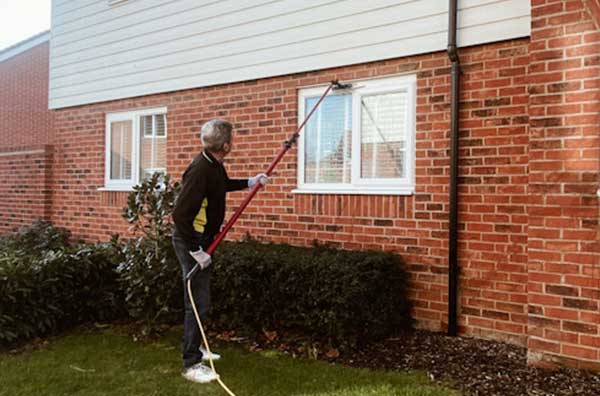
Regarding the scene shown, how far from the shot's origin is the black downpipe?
15.4 ft

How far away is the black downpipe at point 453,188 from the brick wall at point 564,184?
0.89 m

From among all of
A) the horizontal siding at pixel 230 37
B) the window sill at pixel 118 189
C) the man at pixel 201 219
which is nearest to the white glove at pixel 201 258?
the man at pixel 201 219

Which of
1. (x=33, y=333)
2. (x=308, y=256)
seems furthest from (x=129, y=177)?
(x=308, y=256)

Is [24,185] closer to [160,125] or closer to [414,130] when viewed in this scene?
[160,125]

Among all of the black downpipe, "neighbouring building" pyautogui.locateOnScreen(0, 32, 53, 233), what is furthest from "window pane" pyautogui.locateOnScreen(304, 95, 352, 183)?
"neighbouring building" pyautogui.locateOnScreen(0, 32, 53, 233)

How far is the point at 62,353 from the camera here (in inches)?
181

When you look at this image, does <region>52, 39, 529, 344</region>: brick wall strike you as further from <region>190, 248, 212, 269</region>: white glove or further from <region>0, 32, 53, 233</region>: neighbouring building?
<region>0, 32, 53, 233</region>: neighbouring building

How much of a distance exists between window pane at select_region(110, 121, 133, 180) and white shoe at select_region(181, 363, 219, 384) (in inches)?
183

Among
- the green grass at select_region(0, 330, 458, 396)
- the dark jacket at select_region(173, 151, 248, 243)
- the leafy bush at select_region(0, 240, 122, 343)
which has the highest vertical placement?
the dark jacket at select_region(173, 151, 248, 243)

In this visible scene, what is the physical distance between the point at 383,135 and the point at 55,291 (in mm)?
3740

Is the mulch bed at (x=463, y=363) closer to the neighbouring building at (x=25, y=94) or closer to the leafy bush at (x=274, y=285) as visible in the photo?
the leafy bush at (x=274, y=285)

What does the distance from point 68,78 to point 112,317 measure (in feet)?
15.6

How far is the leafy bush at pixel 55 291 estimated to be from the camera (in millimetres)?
4824

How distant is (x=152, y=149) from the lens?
24.6 ft
